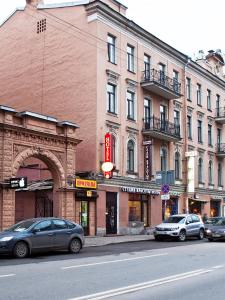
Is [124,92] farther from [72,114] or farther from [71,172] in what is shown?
[71,172]

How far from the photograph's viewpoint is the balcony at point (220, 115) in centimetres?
4481

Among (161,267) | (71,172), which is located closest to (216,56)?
(71,172)

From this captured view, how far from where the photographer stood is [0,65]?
37188 millimetres

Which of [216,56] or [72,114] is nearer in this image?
[72,114]

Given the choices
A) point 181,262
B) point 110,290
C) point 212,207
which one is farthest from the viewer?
point 212,207

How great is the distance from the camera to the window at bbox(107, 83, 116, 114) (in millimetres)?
31344

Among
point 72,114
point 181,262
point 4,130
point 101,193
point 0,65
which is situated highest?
point 0,65

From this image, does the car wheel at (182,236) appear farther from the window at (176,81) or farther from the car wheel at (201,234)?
the window at (176,81)

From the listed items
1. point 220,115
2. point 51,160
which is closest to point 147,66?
point 51,160

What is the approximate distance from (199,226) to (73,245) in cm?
1129

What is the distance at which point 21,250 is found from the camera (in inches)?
671

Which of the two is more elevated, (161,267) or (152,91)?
(152,91)

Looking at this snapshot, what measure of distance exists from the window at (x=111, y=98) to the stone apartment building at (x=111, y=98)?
0.07m

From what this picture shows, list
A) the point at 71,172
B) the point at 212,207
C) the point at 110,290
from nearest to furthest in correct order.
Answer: the point at 110,290 < the point at 71,172 < the point at 212,207
